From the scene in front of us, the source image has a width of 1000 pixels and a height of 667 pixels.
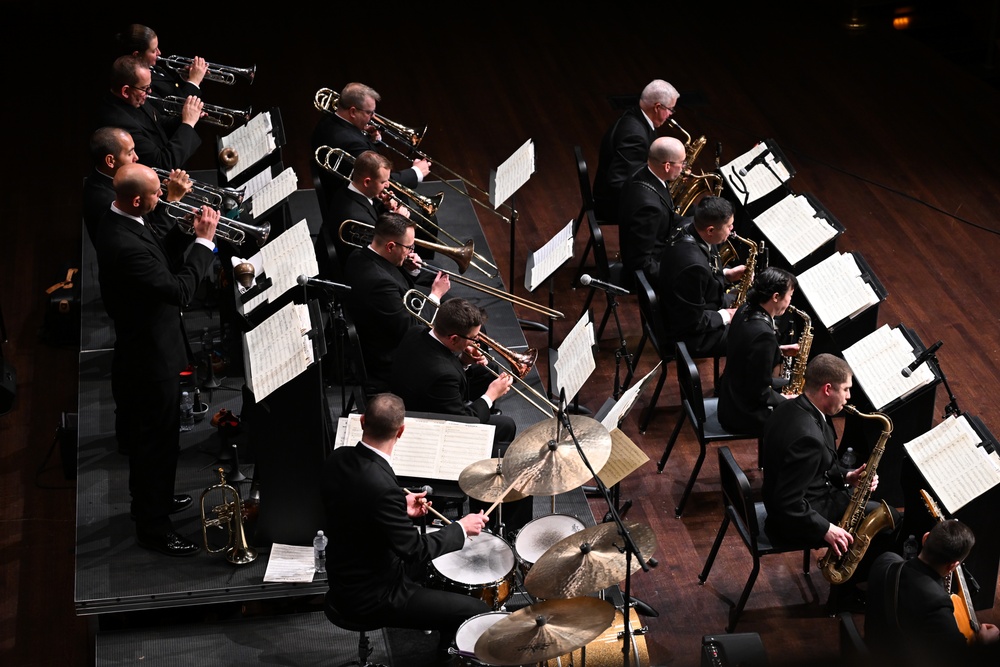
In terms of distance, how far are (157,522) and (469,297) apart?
9.68ft

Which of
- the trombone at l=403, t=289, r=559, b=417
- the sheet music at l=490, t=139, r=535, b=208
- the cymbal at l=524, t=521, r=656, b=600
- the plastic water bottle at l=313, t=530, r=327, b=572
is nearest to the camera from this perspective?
the cymbal at l=524, t=521, r=656, b=600

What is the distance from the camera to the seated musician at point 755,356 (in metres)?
5.80

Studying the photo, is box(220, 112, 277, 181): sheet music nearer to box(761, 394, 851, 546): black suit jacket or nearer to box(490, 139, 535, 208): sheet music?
box(490, 139, 535, 208): sheet music

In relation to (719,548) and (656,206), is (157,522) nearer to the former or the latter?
(719,548)

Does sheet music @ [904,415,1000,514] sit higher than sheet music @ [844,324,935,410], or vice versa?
sheet music @ [844,324,935,410]

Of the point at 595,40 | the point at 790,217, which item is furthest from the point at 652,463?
the point at 595,40

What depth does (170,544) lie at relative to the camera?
5602 mm

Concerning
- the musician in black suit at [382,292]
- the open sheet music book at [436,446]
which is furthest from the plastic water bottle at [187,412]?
the open sheet music book at [436,446]

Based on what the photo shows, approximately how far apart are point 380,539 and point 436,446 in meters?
0.67

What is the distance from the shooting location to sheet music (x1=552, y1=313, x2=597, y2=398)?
5578 mm

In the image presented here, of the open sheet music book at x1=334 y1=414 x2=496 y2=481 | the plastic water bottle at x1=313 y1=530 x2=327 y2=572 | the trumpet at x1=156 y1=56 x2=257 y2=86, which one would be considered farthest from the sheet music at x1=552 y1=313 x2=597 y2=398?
the trumpet at x1=156 y1=56 x2=257 y2=86

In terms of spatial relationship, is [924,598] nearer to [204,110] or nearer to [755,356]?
[755,356]

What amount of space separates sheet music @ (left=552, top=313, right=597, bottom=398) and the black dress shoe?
6.48 feet

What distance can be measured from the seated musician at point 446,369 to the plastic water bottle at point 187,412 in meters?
1.47
